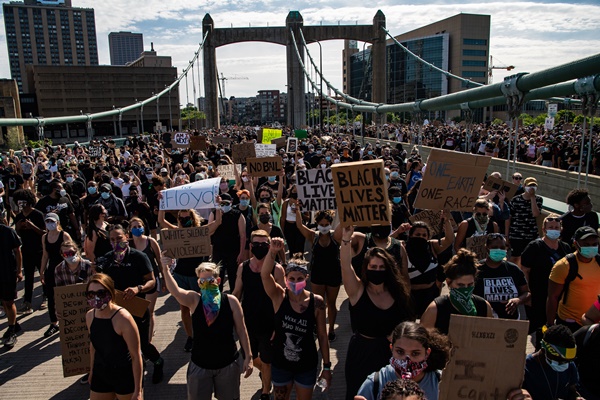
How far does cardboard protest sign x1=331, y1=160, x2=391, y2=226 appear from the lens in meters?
4.64

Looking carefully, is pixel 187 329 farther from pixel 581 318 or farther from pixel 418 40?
pixel 418 40

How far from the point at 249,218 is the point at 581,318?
4529mm

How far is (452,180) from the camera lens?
588 cm

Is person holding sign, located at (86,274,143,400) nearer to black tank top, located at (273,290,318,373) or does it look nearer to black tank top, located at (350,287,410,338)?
black tank top, located at (273,290,318,373)

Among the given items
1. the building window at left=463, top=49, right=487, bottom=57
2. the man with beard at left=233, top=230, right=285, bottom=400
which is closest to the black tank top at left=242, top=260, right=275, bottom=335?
the man with beard at left=233, top=230, right=285, bottom=400

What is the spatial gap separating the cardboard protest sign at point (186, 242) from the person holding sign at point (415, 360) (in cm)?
333

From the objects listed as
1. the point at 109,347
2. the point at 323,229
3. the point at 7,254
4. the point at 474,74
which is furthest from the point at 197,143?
the point at 474,74

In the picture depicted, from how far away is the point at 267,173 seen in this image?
977 cm

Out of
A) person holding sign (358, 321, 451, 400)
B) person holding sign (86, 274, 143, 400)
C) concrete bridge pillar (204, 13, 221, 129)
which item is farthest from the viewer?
concrete bridge pillar (204, 13, 221, 129)

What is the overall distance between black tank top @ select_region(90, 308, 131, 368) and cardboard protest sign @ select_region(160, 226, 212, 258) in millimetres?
1714

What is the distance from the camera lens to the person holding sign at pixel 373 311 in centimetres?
384

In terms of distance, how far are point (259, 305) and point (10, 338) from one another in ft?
12.0

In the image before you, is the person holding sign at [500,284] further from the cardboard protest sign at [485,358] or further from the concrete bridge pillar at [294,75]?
the concrete bridge pillar at [294,75]

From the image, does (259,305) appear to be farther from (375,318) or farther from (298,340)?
(375,318)
